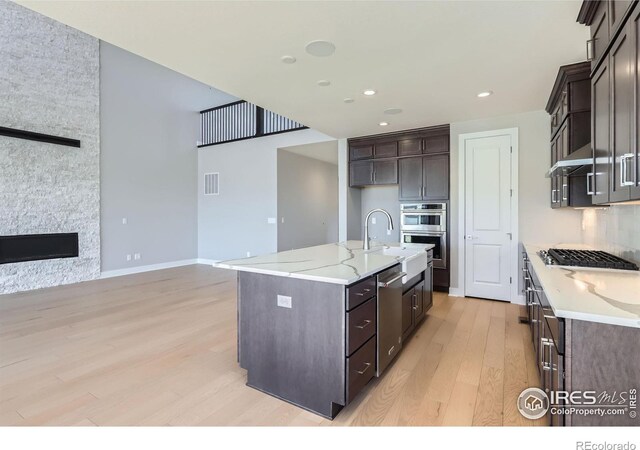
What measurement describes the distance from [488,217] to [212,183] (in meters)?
6.18

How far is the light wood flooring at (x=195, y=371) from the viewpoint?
78.5 inches

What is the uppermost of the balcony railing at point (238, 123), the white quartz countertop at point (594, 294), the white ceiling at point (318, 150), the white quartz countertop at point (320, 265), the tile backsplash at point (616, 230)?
the balcony railing at point (238, 123)

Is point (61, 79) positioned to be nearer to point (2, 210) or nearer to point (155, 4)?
point (2, 210)

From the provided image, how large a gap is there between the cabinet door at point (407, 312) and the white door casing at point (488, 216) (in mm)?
2113

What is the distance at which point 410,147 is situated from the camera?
532 centimetres

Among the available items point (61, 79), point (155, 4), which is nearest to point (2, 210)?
point (61, 79)

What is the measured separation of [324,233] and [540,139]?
210 inches

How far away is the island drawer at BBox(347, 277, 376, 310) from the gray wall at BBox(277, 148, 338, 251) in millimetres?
4864

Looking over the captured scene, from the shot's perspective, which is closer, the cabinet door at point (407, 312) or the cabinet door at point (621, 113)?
the cabinet door at point (621, 113)

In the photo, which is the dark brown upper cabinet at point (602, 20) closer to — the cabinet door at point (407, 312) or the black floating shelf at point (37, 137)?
the cabinet door at point (407, 312)

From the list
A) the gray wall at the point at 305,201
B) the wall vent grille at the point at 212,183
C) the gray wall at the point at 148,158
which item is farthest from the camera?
the wall vent grille at the point at 212,183

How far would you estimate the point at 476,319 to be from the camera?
12.5 feet

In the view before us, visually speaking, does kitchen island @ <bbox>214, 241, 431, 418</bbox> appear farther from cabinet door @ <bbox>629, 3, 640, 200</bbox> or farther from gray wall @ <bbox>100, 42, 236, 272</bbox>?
gray wall @ <bbox>100, 42, 236, 272</bbox>

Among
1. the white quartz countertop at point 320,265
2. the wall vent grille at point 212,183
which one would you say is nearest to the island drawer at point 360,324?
the white quartz countertop at point 320,265
